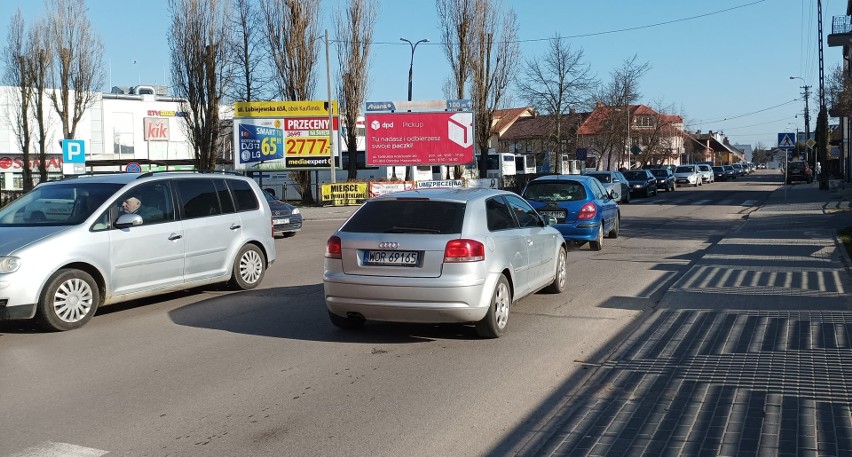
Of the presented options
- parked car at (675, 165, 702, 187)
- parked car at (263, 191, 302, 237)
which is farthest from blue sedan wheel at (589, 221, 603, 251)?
parked car at (675, 165, 702, 187)

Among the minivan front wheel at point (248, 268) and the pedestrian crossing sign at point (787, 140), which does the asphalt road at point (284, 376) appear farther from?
the pedestrian crossing sign at point (787, 140)

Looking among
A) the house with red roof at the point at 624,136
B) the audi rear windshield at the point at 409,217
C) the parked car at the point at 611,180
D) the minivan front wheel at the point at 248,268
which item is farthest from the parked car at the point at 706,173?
the audi rear windshield at the point at 409,217

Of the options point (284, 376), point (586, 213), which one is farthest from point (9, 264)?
point (586, 213)

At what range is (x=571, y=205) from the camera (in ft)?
50.8

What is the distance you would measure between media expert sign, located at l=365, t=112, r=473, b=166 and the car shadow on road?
30.5 meters

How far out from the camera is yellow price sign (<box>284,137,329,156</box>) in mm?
39938

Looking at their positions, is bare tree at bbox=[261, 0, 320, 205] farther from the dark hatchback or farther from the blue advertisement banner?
the dark hatchback

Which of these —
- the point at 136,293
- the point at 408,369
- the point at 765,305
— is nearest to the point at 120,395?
the point at 408,369

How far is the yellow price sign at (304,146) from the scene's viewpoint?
39.9 m

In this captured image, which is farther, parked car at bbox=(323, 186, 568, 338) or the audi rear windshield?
the audi rear windshield

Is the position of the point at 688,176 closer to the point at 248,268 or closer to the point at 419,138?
the point at 419,138

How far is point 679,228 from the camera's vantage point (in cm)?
2173

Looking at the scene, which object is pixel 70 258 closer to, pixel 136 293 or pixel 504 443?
pixel 136 293

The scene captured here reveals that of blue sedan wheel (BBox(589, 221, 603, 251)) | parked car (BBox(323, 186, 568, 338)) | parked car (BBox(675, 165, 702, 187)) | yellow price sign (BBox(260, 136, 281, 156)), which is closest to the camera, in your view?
parked car (BBox(323, 186, 568, 338))
